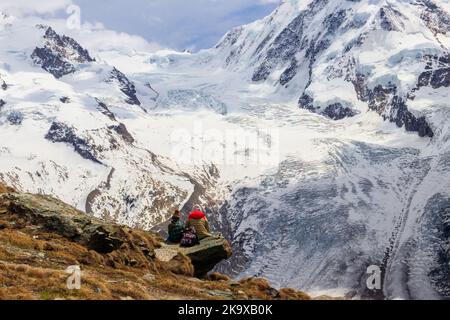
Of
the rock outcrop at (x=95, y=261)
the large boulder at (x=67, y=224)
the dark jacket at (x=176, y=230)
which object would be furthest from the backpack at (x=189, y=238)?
the large boulder at (x=67, y=224)

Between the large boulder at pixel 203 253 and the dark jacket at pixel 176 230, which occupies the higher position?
the dark jacket at pixel 176 230

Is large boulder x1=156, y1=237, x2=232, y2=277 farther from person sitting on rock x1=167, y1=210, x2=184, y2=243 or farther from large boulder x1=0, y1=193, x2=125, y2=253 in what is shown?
large boulder x1=0, y1=193, x2=125, y2=253

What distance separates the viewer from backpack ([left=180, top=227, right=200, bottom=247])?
47.9m

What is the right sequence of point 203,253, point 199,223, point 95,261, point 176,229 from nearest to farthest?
1. point 95,261
2. point 203,253
3. point 199,223
4. point 176,229

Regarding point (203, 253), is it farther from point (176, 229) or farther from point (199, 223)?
point (176, 229)

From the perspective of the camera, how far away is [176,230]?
50.3 meters

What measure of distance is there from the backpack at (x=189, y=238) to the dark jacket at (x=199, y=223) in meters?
0.43

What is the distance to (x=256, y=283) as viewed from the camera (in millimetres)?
42844

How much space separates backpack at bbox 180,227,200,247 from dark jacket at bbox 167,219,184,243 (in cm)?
194

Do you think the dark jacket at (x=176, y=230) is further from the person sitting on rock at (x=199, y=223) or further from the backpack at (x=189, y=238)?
the backpack at (x=189, y=238)

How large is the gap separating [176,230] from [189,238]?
2.45m

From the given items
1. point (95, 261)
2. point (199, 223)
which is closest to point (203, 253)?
point (199, 223)

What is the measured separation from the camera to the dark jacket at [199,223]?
157ft
